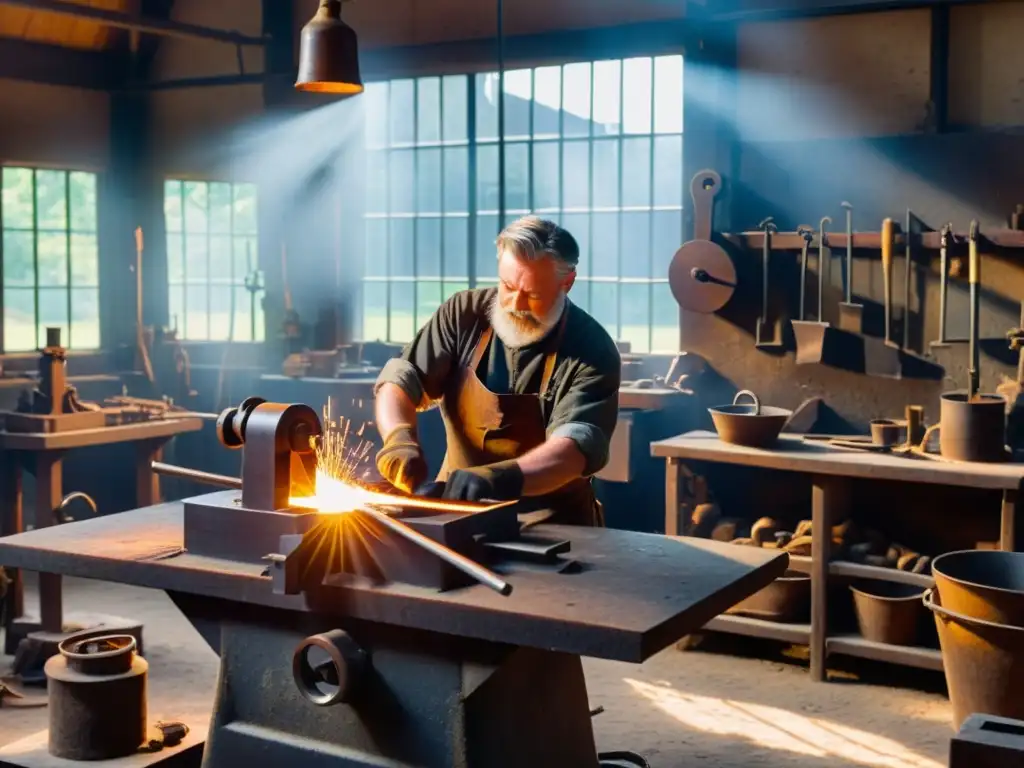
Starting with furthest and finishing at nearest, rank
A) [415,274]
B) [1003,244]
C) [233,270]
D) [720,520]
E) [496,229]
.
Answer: [233,270] → [415,274] → [496,229] → [720,520] → [1003,244]

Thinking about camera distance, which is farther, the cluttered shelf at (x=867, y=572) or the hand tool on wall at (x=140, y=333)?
the hand tool on wall at (x=140, y=333)

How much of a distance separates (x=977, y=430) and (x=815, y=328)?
3.00ft

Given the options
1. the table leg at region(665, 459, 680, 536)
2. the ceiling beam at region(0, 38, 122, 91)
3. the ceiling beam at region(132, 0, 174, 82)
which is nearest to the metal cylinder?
the table leg at region(665, 459, 680, 536)

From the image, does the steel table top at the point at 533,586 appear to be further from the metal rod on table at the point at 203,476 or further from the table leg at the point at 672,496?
the table leg at the point at 672,496

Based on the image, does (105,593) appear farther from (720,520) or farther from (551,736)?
(551,736)

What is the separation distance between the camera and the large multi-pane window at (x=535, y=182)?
19.9 ft

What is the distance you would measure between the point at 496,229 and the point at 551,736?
3951mm

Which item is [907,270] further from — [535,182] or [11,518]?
[11,518]

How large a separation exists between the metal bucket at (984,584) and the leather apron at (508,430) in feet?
3.69

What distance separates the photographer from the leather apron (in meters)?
3.48

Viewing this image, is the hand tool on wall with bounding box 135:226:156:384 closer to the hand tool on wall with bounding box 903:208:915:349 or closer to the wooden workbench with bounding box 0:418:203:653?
the wooden workbench with bounding box 0:418:203:653

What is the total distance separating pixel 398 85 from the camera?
6.93 metres

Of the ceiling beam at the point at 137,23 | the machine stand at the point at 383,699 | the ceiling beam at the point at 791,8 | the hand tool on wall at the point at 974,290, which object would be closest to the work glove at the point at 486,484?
the machine stand at the point at 383,699

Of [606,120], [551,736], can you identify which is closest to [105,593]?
[606,120]
